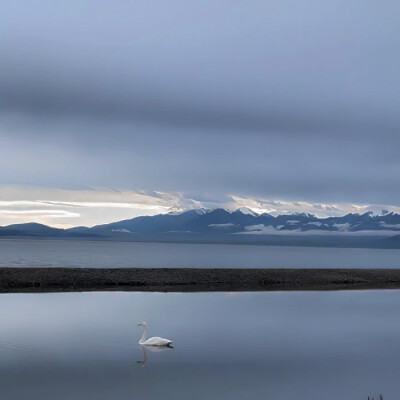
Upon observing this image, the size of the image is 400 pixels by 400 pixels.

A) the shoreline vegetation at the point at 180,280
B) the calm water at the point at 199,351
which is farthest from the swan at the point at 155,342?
the shoreline vegetation at the point at 180,280

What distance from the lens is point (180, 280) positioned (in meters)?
57.1

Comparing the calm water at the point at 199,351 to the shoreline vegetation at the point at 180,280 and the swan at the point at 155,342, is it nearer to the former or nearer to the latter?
the swan at the point at 155,342

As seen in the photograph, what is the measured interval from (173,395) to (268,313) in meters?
18.7

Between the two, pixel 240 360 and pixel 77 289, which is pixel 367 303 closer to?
pixel 77 289

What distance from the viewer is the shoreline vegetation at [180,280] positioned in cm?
5131

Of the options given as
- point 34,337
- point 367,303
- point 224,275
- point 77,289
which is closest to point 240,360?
point 34,337

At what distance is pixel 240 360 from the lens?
73.0 ft

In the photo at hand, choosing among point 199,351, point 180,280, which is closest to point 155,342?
point 199,351

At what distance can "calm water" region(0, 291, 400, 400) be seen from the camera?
1833 cm

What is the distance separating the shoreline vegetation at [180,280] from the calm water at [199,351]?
1063 cm

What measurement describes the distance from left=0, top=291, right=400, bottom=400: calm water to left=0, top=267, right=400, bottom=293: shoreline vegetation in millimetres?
10625

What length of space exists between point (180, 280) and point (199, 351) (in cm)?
3338

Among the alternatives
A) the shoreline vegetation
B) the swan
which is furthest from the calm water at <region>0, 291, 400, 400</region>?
the shoreline vegetation

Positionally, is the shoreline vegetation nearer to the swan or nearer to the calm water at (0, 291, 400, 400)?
the calm water at (0, 291, 400, 400)
